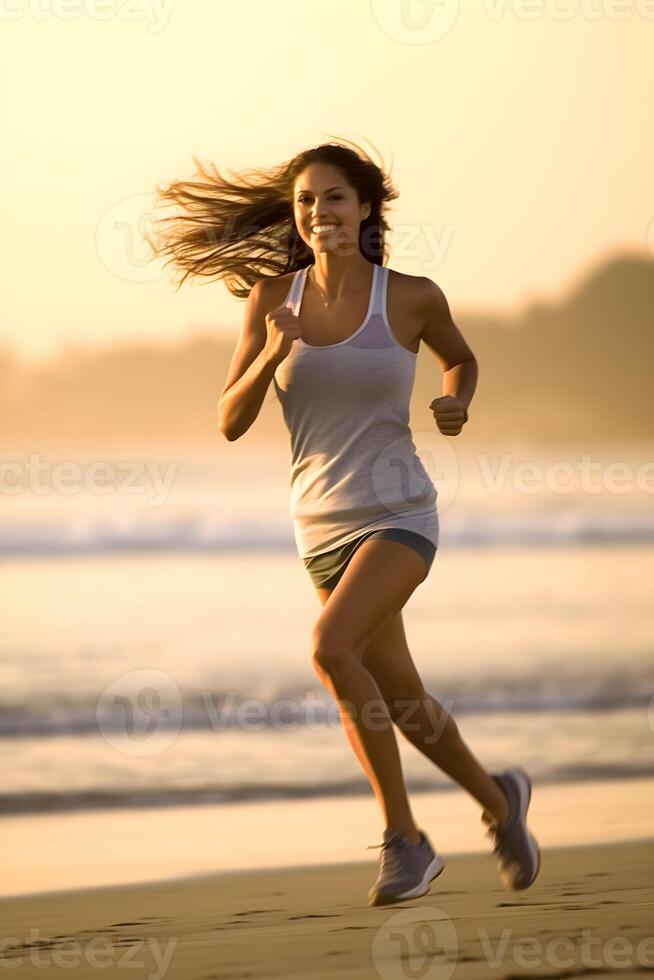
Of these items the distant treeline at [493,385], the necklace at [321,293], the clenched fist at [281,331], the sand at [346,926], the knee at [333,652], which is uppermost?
the distant treeline at [493,385]

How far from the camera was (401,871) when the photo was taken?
4.05 m

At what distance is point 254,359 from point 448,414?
58cm

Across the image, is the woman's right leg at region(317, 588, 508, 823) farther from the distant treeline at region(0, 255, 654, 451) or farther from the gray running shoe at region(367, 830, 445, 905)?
the distant treeline at region(0, 255, 654, 451)

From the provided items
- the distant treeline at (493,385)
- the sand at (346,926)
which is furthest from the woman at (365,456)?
the distant treeline at (493,385)

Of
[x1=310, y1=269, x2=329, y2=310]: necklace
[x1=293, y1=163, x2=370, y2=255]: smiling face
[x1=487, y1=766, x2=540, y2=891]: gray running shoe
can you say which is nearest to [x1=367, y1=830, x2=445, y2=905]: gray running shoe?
[x1=487, y1=766, x2=540, y2=891]: gray running shoe

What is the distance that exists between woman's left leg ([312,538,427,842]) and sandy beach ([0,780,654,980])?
415mm

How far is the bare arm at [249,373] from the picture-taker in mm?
4148

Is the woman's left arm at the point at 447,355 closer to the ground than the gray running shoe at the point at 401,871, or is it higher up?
higher up

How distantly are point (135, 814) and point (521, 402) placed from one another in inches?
726

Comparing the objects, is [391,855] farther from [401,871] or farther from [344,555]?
[344,555]

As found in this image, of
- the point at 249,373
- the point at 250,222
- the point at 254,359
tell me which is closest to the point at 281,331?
the point at 249,373

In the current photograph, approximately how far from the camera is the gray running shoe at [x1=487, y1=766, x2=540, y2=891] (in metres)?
4.49

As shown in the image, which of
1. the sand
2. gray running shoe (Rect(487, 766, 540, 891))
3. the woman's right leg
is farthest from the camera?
gray running shoe (Rect(487, 766, 540, 891))

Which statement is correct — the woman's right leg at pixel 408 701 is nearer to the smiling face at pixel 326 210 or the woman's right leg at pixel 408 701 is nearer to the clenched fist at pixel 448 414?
the clenched fist at pixel 448 414
